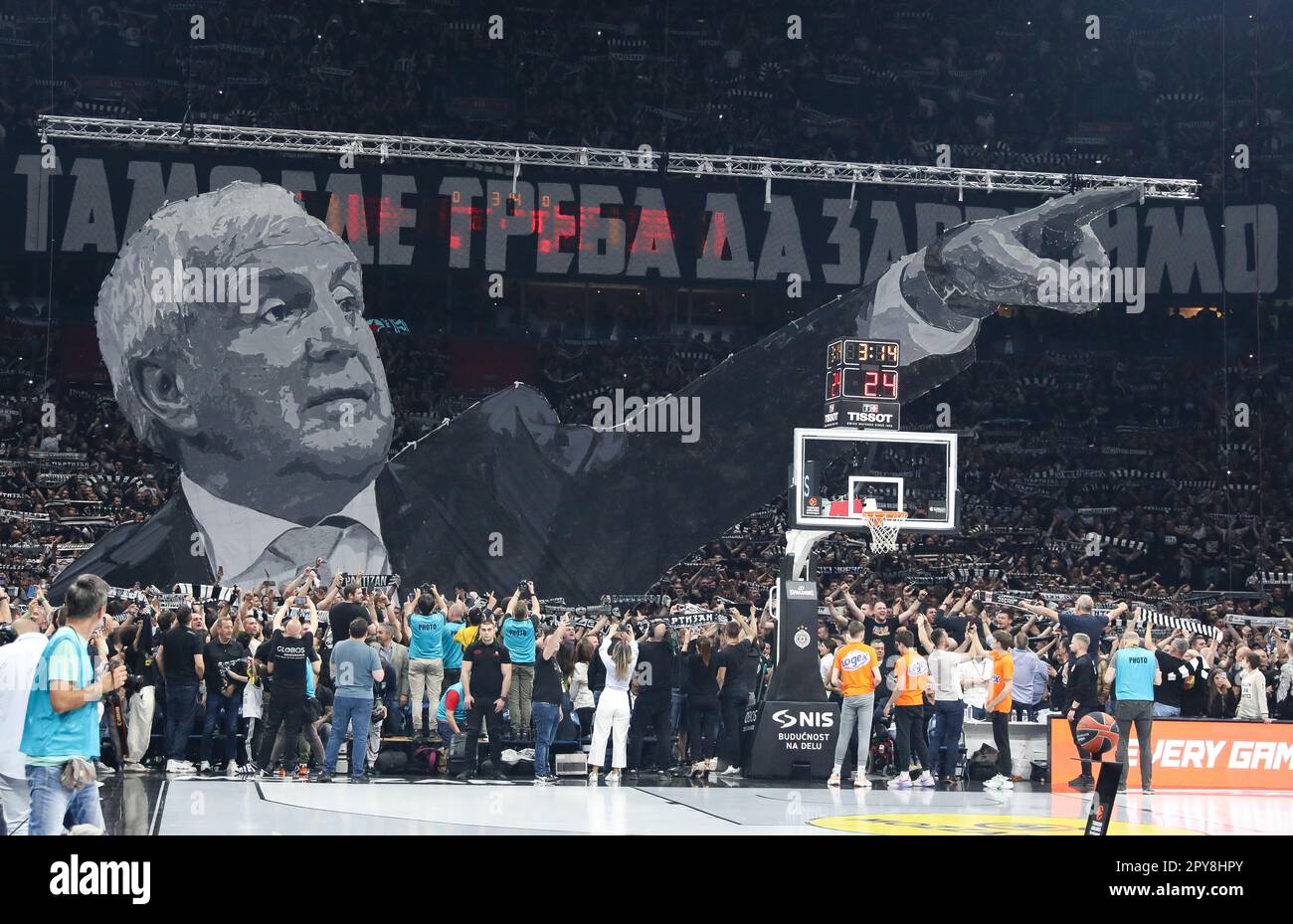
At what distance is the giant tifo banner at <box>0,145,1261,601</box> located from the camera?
78.6 ft

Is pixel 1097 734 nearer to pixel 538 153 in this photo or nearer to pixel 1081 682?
pixel 1081 682

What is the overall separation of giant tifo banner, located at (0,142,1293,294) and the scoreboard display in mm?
12015

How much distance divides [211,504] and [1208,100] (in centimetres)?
2294

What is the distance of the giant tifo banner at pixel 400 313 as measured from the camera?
24.0 m

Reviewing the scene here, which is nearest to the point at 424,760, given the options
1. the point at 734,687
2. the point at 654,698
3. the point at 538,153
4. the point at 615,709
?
the point at 615,709

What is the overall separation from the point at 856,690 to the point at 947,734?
1.40 m

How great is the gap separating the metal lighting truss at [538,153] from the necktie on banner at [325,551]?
20.7 feet

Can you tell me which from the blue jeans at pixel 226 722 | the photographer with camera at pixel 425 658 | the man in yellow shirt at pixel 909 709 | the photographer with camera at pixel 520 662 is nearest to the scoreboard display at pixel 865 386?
the man in yellow shirt at pixel 909 709

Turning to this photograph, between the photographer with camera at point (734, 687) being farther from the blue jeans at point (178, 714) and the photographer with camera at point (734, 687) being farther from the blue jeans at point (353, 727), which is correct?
the blue jeans at point (178, 714)

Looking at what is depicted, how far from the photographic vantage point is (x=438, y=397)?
91.7 feet

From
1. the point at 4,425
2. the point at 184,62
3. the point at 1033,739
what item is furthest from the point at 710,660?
the point at 184,62

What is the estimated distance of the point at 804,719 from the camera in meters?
16.0
